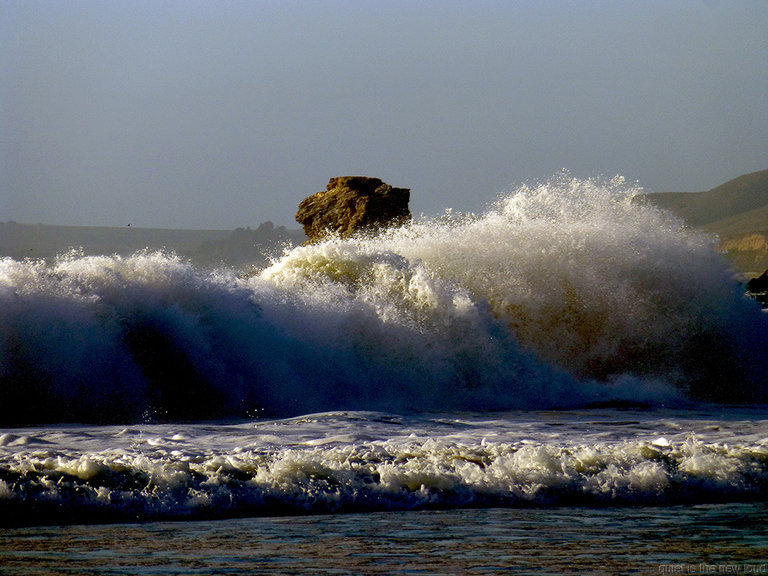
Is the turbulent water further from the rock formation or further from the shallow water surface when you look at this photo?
the rock formation

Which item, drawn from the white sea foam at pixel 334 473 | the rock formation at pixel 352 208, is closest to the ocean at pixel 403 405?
the white sea foam at pixel 334 473

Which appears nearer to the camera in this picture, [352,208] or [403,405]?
[403,405]

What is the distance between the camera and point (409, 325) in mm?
13930

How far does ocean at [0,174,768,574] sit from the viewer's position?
16.8 feet

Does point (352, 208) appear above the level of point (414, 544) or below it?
above

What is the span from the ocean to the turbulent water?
0.03 metres

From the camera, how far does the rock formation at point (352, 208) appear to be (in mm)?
24922

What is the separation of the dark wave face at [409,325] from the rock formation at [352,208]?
7464 mm

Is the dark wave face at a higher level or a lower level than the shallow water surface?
higher

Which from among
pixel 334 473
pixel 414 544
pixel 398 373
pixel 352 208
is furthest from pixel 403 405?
pixel 352 208

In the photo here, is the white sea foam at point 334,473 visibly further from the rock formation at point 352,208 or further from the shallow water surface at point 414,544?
the rock formation at point 352,208

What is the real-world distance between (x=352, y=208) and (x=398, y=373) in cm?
1295

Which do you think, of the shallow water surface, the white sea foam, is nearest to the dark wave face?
the white sea foam

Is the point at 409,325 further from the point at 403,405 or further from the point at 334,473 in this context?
the point at 334,473
